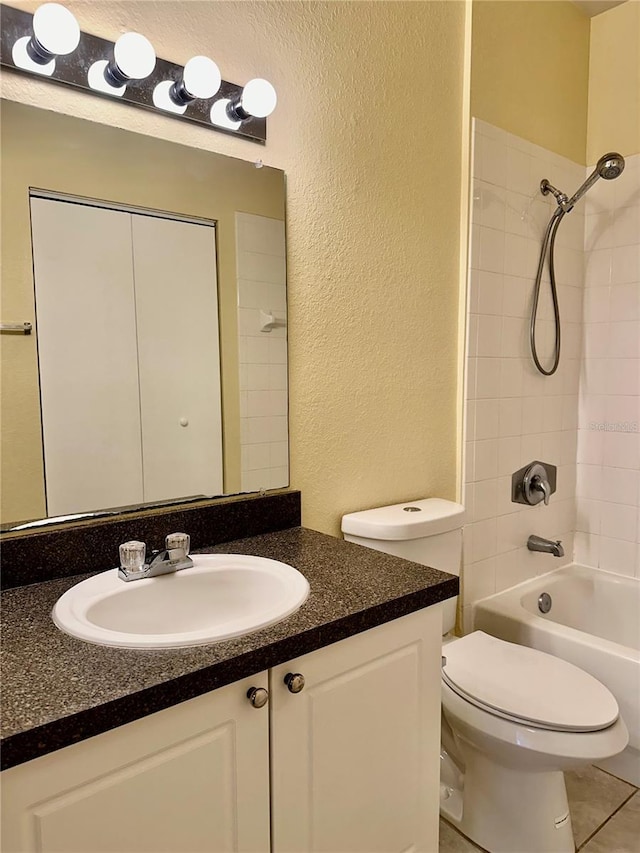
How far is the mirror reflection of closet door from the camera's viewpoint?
48.8 inches

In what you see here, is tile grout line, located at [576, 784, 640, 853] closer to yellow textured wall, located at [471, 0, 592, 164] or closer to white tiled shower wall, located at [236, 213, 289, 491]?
white tiled shower wall, located at [236, 213, 289, 491]

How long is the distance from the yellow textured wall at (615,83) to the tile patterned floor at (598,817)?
2.27 meters

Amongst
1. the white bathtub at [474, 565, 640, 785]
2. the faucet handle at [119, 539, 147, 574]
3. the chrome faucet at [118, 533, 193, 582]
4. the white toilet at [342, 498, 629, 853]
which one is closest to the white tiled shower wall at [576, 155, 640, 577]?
the white bathtub at [474, 565, 640, 785]

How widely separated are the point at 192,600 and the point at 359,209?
1.17m

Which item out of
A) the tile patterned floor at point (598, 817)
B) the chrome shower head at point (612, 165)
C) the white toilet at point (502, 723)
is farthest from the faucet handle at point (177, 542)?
the chrome shower head at point (612, 165)

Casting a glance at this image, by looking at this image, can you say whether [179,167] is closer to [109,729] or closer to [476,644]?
[109,729]

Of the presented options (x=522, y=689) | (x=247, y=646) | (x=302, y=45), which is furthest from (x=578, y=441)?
(x=247, y=646)

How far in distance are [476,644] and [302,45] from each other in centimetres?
174

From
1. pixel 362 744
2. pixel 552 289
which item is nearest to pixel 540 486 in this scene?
pixel 552 289

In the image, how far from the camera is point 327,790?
3.58ft

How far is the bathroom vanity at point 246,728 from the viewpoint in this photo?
2.59 ft

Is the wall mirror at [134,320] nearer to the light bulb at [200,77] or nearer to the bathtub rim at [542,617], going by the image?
the light bulb at [200,77]

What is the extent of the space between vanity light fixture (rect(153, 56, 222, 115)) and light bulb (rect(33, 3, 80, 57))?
0.69ft

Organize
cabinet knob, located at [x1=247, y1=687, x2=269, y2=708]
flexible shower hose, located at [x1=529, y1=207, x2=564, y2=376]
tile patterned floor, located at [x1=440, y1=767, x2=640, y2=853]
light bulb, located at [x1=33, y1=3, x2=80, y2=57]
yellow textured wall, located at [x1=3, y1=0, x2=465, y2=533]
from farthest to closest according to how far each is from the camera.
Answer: flexible shower hose, located at [x1=529, y1=207, x2=564, y2=376] → tile patterned floor, located at [x1=440, y1=767, x2=640, y2=853] → yellow textured wall, located at [x1=3, y1=0, x2=465, y2=533] → light bulb, located at [x1=33, y1=3, x2=80, y2=57] → cabinet knob, located at [x1=247, y1=687, x2=269, y2=708]
